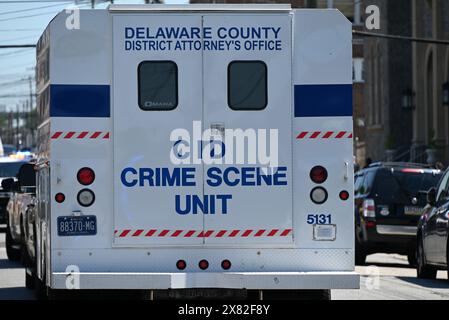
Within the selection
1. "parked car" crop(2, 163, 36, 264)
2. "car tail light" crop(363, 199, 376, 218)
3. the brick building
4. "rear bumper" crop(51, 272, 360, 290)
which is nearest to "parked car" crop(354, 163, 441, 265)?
"car tail light" crop(363, 199, 376, 218)

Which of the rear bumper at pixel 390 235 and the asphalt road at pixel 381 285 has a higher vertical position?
the rear bumper at pixel 390 235

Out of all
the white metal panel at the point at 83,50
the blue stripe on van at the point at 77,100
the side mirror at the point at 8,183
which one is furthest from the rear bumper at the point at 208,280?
the side mirror at the point at 8,183

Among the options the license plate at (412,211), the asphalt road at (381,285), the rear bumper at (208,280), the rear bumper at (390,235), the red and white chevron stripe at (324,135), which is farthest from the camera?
the license plate at (412,211)

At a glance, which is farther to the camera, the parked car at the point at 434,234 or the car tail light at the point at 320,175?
the parked car at the point at 434,234

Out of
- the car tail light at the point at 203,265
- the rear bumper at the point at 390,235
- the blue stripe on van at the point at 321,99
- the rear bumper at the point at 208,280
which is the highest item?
the blue stripe on van at the point at 321,99

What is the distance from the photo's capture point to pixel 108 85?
11.7m

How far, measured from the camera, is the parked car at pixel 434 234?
18047 mm

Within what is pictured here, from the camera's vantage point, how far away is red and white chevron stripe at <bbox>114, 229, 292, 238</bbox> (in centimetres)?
1172

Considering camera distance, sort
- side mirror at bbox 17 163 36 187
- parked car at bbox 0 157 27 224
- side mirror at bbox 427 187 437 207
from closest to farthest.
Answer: side mirror at bbox 17 163 36 187
side mirror at bbox 427 187 437 207
parked car at bbox 0 157 27 224

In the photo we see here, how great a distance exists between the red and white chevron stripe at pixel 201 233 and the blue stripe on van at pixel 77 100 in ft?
3.68

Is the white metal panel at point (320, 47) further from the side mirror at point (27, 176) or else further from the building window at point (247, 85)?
the side mirror at point (27, 176)

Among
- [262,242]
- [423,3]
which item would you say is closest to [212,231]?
[262,242]

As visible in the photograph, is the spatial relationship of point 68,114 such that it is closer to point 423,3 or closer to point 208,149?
point 208,149

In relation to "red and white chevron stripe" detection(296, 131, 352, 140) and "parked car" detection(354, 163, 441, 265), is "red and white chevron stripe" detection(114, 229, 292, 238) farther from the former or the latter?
"parked car" detection(354, 163, 441, 265)
